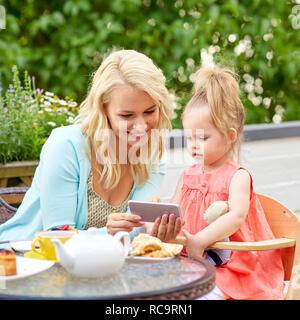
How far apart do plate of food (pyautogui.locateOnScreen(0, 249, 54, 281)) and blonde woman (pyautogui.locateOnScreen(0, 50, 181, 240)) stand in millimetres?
463

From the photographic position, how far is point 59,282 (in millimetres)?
1383

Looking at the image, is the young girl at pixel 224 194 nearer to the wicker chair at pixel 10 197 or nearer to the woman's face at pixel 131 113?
the woman's face at pixel 131 113

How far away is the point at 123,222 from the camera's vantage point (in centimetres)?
176

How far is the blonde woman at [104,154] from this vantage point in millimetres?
1997

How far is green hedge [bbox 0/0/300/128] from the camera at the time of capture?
4480 mm

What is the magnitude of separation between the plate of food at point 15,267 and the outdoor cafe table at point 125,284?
0.01m

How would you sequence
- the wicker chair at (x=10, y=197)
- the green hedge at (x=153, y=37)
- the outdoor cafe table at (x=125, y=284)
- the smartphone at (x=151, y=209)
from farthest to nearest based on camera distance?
the green hedge at (x=153, y=37) < the wicker chair at (x=10, y=197) < the smartphone at (x=151, y=209) < the outdoor cafe table at (x=125, y=284)

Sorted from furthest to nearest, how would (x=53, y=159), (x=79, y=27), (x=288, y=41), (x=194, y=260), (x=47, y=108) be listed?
(x=288, y=41) < (x=79, y=27) < (x=47, y=108) < (x=53, y=159) < (x=194, y=260)

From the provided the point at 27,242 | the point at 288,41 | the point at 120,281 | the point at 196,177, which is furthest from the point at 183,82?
the point at 120,281

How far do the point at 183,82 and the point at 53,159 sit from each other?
293cm

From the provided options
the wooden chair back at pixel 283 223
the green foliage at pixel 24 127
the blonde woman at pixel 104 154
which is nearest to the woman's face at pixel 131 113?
the blonde woman at pixel 104 154

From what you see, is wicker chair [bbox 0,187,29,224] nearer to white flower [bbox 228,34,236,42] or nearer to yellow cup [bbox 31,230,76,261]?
yellow cup [bbox 31,230,76,261]

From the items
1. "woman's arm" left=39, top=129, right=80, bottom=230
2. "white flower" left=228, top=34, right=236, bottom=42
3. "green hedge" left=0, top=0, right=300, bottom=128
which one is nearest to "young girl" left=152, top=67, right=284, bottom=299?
"woman's arm" left=39, top=129, right=80, bottom=230
